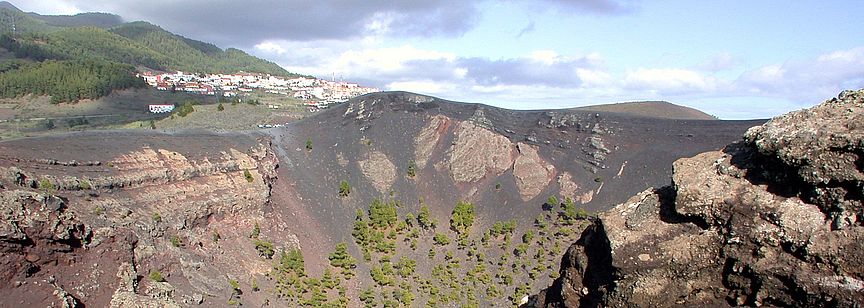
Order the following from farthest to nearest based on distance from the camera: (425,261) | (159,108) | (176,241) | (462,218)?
(159,108)
(462,218)
(425,261)
(176,241)

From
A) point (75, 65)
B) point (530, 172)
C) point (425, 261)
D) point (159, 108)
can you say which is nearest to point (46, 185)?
point (425, 261)

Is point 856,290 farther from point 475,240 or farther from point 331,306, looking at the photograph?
point 475,240

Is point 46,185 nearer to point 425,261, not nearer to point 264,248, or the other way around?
point 264,248

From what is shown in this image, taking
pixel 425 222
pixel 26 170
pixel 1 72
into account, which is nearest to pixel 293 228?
pixel 425 222

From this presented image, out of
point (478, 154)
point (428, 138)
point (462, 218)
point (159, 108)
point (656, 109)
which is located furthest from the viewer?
point (159, 108)

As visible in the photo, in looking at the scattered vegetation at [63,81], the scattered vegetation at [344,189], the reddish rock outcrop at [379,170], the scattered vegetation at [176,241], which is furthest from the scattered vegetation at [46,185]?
the scattered vegetation at [63,81]
